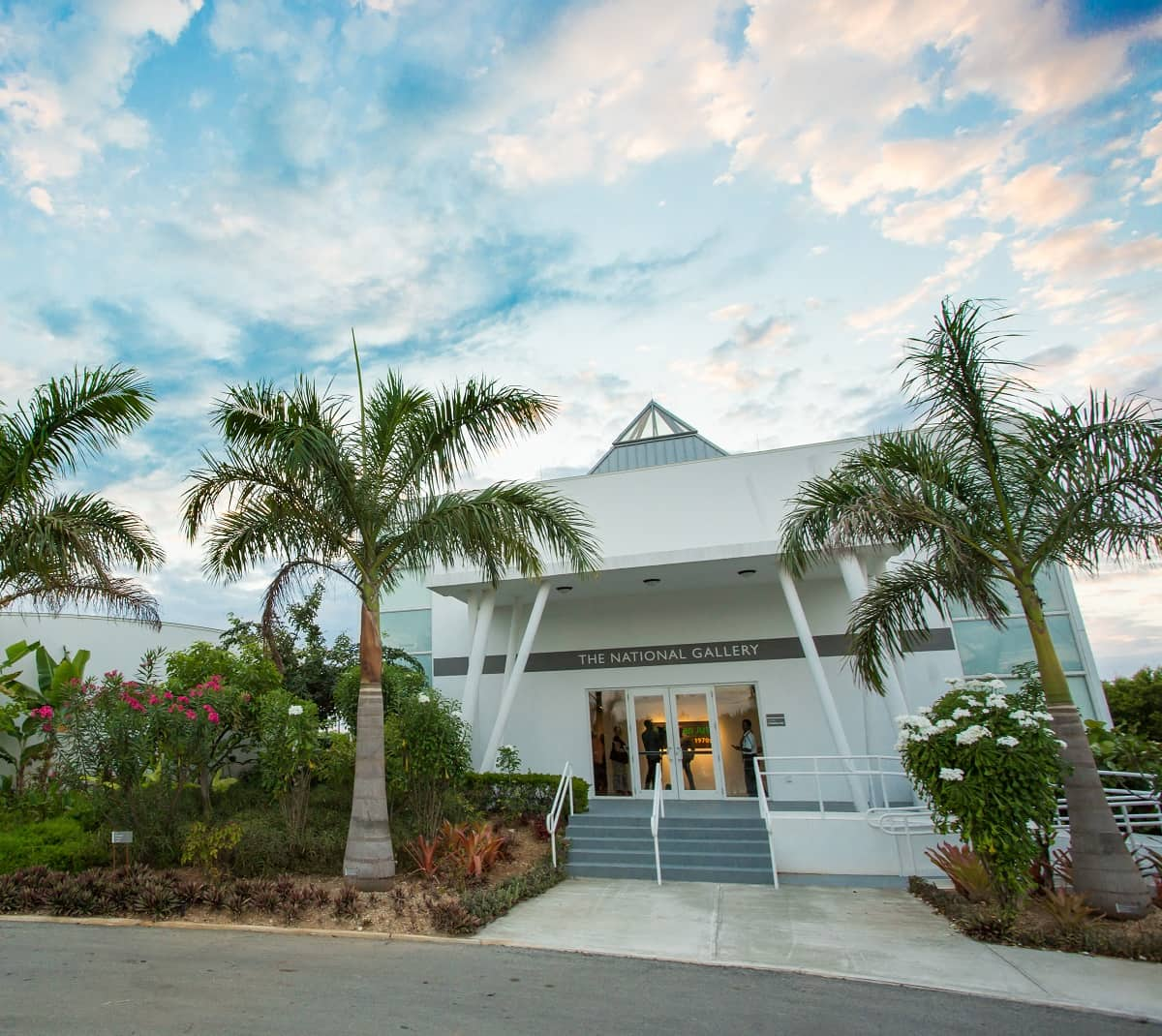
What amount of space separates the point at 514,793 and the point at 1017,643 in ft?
36.8

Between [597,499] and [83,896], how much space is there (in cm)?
1101

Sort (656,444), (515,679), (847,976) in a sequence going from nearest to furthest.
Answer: (847,976), (515,679), (656,444)

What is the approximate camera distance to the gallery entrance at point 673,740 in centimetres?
1367

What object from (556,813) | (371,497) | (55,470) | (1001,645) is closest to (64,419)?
(55,470)

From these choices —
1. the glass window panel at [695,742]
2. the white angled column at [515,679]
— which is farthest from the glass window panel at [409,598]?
the glass window panel at [695,742]

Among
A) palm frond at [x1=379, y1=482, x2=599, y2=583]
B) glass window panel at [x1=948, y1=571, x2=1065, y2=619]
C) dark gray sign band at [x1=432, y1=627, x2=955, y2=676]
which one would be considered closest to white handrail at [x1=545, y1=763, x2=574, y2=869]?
palm frond at [x1=379, y1=482, x2=599, y2=583]

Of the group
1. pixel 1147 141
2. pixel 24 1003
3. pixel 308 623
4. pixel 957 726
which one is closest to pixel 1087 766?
pixel 957 726

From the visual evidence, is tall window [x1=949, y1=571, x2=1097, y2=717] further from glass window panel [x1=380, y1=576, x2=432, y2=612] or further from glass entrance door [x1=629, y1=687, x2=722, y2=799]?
glass window panel [x1=380, y1=576, x2=432, y2=612]

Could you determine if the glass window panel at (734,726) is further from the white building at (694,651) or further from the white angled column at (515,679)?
the white angled column at (515,679)

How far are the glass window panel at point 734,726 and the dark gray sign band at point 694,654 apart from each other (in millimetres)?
706

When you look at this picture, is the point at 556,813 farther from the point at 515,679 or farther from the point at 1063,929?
the point at 1063,929

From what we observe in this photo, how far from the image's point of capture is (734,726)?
1401 cm

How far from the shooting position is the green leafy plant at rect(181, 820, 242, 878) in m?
8.43

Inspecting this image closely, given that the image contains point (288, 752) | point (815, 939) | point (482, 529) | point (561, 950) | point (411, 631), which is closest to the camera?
point (561, 950)
